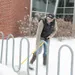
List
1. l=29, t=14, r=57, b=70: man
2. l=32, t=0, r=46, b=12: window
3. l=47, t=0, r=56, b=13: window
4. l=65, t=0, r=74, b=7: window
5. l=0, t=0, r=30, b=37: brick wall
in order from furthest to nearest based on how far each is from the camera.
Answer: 1. l=65, t=0, r=74, b=7: window
2. l=47, t=0, r=56, b=13: window
3. l=32, t=0, r=46, b=12: window
4. l=0, t=0, r=30, b=37: brick wall
5. l=29, t=14, r=57, b=70: man

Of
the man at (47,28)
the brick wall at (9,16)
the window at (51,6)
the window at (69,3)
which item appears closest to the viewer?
the man at (47,28)

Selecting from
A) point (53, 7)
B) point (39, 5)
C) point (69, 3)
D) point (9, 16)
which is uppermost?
point (69, 3)

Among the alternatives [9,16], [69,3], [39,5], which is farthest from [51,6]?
[9,16]

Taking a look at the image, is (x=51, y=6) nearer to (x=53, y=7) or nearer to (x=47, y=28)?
(x=53, y=7)

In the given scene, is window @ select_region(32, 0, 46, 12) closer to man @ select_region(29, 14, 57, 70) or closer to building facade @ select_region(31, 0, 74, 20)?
building facade @ select_region(31, 0, 74, 20)

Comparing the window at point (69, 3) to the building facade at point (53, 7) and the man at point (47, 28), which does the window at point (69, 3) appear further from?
the man at point (47, 28)

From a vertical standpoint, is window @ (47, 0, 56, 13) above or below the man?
above

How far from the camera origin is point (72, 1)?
19.7 meters

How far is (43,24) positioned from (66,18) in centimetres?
1120

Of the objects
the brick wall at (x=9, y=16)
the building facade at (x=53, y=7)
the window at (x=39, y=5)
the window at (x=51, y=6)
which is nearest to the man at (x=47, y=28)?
the brick wall at (x=9, y=16)

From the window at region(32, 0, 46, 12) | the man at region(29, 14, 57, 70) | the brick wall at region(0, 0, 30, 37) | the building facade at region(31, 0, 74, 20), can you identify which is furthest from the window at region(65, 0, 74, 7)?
the man at region(29, 14, 57, 70)

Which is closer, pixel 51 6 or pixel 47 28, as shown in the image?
pixel 47 28

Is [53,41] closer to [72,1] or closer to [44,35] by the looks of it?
[72,1]

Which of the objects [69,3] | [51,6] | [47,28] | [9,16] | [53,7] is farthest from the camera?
[69,3]
